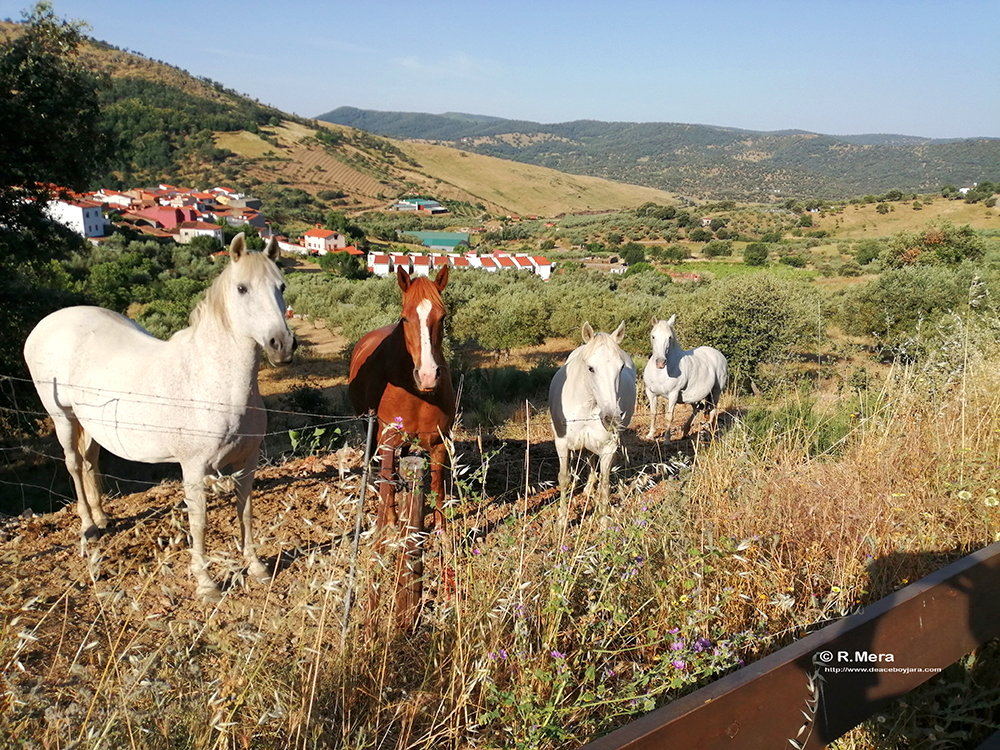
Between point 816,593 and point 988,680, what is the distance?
0.62 m

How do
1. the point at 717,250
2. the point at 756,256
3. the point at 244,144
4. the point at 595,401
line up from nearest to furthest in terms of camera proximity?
1. the point at 595,401
2. the point at 756,256
3. the point at 717,250
4. the point at 244,144

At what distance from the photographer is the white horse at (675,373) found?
9.05 meters

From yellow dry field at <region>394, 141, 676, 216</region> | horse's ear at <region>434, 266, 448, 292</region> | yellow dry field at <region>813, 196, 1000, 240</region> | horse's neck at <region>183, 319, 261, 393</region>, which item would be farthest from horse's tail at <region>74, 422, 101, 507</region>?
yellow dry field at <region>394, 141, 676, 216</region>

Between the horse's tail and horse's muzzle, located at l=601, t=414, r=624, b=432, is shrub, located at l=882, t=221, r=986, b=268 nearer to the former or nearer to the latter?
horse's muzzle, located at l=601, t=414, r=624, b=432

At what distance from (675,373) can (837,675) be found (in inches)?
316

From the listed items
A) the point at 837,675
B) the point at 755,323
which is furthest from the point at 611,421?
the point at 755,323

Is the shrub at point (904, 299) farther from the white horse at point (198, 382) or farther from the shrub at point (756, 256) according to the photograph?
the shrub at point (756, 256)

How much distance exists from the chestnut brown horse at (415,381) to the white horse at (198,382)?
0.85m

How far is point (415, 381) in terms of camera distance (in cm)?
429

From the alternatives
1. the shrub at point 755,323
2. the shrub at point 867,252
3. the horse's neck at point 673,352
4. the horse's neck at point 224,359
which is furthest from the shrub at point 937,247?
the horse's neck at point 224,359

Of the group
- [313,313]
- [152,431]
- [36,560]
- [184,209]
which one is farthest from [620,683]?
[184,209]

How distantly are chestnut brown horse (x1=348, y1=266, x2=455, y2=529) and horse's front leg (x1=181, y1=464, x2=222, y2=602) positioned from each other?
52.0 inches

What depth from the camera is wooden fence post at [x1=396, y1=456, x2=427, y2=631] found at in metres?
2.49

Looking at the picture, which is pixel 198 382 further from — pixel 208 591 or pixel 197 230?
pixel 197 230
